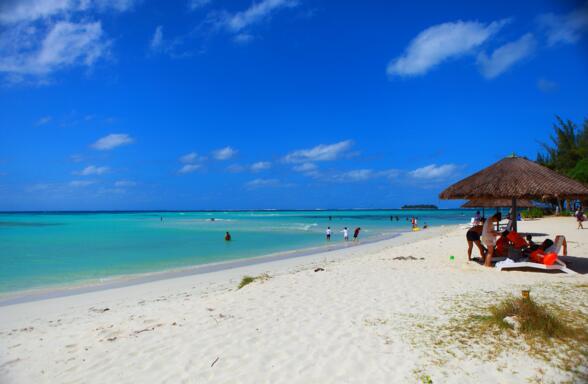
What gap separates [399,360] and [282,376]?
122cm

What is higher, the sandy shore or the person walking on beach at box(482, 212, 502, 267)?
the person walking on beach at box(482, 212, 502, 267)

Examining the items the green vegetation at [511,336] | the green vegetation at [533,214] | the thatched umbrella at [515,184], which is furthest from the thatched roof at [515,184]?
the green vegetation at [533,214]

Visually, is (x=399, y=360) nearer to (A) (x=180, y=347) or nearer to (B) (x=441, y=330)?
(B) (x=441, y=330)

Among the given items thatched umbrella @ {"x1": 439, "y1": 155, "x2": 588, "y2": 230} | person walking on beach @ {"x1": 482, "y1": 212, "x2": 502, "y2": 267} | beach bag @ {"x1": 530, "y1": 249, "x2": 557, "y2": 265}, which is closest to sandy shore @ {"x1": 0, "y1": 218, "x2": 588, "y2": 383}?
beach bag @ {"x1": 530, "y1": 249, "x2": 557, "y2": 265}

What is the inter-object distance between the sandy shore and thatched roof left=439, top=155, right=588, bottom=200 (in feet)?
6.09

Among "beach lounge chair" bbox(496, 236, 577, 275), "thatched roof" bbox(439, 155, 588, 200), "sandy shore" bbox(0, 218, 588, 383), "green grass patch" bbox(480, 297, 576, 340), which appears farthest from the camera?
"thatched roof" bbox(439, 155, 588, 200)

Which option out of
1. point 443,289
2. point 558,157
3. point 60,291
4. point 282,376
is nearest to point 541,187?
point 443,289

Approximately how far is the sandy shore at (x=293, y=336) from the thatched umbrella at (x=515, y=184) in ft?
6.07

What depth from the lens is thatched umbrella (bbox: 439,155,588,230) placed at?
8750 mm

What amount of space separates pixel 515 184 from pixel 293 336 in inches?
281

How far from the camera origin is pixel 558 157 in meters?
41.2

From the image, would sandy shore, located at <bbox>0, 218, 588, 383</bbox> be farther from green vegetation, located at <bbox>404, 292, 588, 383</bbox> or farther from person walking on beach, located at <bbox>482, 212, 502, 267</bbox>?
person walking on beach, located at <bbox>482, 212, 502, 267</bbox>

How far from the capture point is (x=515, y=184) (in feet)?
29.4

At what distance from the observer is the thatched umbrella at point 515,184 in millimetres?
8750
